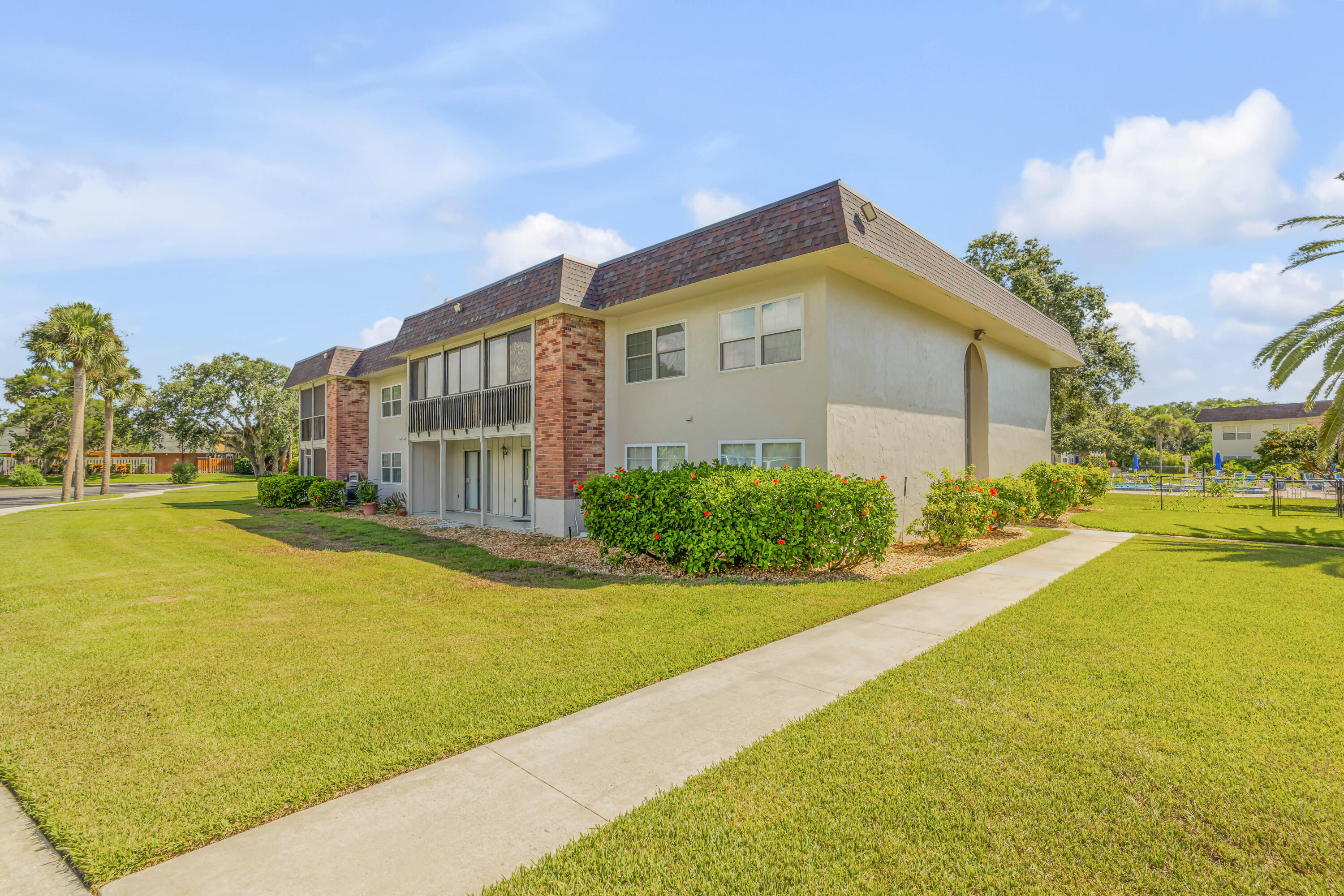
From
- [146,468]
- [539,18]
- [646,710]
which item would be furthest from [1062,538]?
[146,468]

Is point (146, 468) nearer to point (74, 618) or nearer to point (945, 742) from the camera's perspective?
point (74, 618)

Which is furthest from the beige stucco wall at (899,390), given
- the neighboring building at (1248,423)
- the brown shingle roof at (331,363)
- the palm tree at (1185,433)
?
the palm tree at (1185,433)

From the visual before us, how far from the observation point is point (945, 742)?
11.8ft

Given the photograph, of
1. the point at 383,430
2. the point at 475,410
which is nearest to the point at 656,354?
the point at 475,410

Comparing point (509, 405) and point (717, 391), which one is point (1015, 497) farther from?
point (509, 405)

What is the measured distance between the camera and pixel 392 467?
21891 mm

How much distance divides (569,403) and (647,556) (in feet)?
15.5

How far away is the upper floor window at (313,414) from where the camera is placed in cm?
2422

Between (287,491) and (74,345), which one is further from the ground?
(74,345)

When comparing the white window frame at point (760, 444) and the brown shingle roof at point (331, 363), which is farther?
the brown shingle roof at point (331, 363)

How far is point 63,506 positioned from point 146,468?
42.7 meters

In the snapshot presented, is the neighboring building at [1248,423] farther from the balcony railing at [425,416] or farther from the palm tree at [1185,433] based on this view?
the balcony railing at [425,416]

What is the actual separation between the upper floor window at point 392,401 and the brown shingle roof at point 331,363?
6.37 ft

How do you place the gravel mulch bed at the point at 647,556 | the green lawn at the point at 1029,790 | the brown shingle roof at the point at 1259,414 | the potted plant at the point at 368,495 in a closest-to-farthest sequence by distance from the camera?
the green lawn at the point at 1029,790, the gravel mulch bed at the point at 647,556, the potted plant at the point at 368,495, the brown shingle roof at the point at 1259,414
